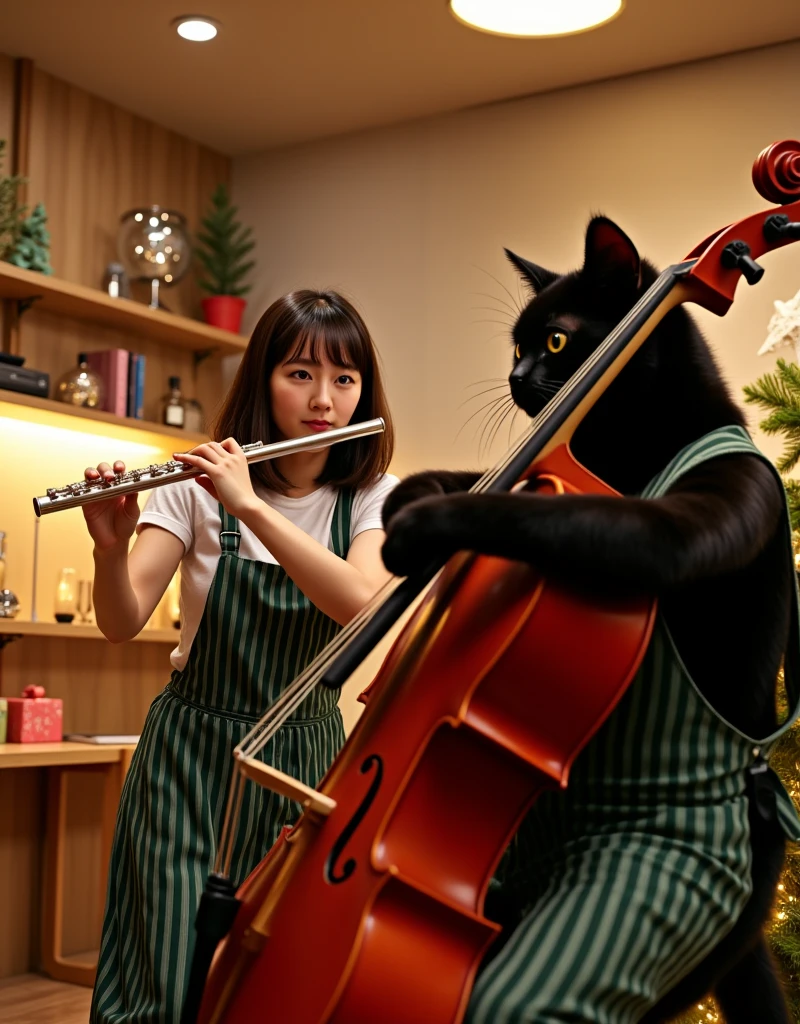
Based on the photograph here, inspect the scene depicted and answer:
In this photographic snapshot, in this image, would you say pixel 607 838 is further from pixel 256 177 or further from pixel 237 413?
pixel 256 177

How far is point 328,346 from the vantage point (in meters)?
1.84

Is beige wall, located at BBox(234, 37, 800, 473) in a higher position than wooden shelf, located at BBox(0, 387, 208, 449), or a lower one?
higher

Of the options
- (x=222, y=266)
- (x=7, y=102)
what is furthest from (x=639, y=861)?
(x=222, y=266)

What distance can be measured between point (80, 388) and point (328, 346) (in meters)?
2.12

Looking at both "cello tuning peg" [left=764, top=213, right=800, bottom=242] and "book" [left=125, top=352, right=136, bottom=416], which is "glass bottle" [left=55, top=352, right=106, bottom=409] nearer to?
"book" [left=125, top=352, right=136, bottom=416]

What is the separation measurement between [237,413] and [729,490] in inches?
45.2

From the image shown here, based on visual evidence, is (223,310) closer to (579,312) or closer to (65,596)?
(65,596)

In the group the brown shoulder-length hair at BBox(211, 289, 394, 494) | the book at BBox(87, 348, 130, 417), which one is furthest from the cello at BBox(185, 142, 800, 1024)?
the book at BBox(87, 348, 130, 417)

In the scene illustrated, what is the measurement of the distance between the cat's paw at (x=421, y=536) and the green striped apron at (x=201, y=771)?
88 cm

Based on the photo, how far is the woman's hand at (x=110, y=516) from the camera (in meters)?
1.69

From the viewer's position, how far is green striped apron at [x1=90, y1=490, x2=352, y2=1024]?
159 centimetres

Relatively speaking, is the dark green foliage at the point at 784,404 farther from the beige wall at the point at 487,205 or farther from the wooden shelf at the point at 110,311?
the wooden shelf at the point at 110,311

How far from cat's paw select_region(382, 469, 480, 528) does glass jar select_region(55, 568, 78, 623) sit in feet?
8.88

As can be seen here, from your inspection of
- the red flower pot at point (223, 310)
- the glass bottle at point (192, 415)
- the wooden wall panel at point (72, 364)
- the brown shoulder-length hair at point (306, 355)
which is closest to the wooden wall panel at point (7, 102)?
the wooden wall panel at point (72, 364)
